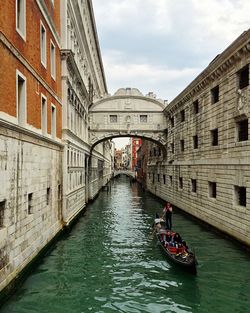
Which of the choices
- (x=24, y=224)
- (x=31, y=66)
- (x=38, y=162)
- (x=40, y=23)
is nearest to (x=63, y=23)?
(x=40, y=23)

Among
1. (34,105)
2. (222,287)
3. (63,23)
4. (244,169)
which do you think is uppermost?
(63,23)

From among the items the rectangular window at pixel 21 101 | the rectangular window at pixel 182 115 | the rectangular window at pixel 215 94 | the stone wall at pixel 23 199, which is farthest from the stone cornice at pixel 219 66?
the stone wall at pixel 23 199

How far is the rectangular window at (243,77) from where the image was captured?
47.4 feet

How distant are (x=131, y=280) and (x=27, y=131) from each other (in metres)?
5.57

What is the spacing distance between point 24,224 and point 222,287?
609 centimetres

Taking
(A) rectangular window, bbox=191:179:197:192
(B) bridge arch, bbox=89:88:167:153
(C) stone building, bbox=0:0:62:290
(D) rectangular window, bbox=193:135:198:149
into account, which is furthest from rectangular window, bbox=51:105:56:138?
(B) bridge arch, bbox=89:88:167:153

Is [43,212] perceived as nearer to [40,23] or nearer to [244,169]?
[40,23]

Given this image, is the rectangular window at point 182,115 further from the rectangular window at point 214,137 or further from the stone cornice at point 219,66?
the rectangular window at point 214,137

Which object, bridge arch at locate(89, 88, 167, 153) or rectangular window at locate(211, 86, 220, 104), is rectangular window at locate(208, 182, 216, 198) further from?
bridge arch at locate(89, 88, 167, 153)

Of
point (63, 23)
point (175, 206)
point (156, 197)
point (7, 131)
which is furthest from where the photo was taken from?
point (156, 197)

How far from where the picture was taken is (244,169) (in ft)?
45.8

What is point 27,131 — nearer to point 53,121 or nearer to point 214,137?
point 53,121

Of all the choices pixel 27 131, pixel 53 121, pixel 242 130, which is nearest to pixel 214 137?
pixel 242 130

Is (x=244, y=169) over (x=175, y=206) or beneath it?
over
